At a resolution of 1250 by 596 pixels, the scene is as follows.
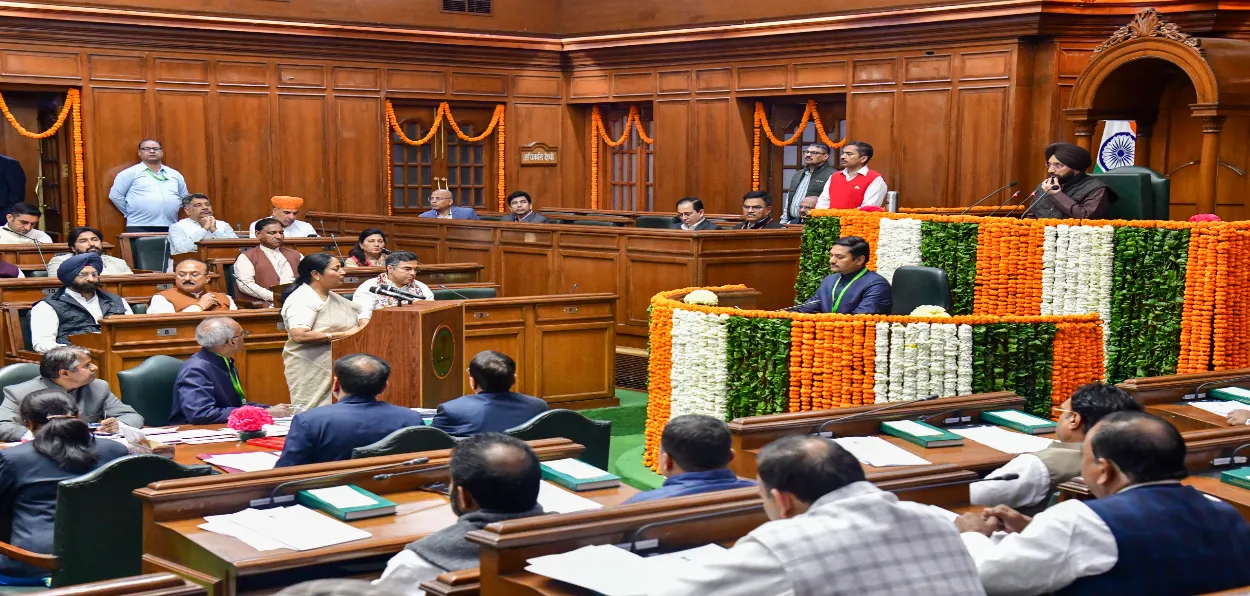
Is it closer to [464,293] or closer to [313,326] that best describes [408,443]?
[313,326]

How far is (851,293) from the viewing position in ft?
26.3

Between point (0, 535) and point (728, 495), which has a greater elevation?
point (728, 495)

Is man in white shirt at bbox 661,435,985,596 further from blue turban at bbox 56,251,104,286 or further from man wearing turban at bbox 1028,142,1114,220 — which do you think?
blue turban at bbox 56,251,104,286

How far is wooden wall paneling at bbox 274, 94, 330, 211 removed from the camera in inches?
569

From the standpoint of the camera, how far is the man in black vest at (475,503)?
122 inches

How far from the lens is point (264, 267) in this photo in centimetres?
980

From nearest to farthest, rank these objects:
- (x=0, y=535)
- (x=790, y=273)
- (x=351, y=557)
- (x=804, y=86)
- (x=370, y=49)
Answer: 1. (x=351, y=557)
2. (x=0, y=535)
3. (x=790, y=273)
4. (x=804, y=86)
5. (x=370, y=49)

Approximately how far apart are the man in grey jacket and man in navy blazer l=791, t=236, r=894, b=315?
13.5ft

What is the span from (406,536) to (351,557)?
0.19 m

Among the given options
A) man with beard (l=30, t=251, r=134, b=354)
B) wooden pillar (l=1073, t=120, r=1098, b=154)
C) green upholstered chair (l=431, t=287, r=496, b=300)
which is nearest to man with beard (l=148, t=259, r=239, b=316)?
man with beard (l=30, t=251, r=134, b=354)

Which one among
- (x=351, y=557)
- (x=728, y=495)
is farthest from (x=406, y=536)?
(x=728, y=495)

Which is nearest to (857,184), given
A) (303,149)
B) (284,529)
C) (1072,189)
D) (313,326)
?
(1072,189)

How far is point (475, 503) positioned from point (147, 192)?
11.0m

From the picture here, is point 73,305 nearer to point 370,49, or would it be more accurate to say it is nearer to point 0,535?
point 0,535
